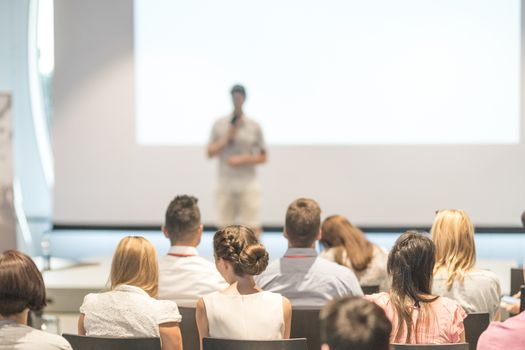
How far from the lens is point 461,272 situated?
3328mm

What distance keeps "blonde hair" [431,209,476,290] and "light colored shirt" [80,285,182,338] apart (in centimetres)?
123

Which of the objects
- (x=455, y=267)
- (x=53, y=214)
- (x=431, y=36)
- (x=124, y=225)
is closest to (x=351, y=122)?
(x=431, y=36)

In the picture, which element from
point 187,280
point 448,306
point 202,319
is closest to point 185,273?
point 187,280

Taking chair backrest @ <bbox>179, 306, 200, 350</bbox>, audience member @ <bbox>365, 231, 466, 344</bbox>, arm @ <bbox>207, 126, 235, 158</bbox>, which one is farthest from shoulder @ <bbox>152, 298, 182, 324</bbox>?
arm @ <bbox>207, 126, 235, 158</bbox>

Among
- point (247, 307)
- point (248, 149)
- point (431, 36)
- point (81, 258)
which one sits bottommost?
point (81, 258)

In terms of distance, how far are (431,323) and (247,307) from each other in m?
0.62

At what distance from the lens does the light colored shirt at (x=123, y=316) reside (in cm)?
276

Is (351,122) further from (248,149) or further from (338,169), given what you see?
(248,149)

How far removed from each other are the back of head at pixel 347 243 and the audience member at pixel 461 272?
0.71m

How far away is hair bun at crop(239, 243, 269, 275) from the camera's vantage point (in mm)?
2762

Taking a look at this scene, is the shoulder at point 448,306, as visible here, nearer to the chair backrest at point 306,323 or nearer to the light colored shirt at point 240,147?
the chair backrest at point 306,323

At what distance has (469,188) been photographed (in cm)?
765

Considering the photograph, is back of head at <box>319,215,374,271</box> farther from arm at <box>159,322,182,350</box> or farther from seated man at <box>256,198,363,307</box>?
arm at <box>159,322,182,350</box>

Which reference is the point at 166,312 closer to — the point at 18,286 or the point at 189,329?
the point at 189,329
